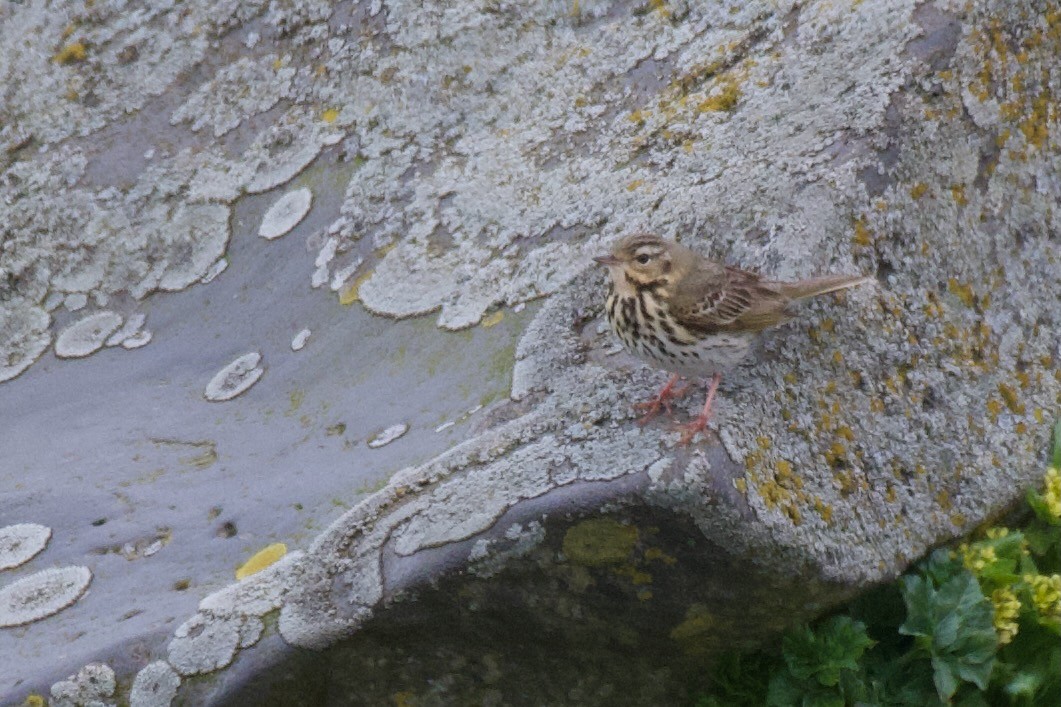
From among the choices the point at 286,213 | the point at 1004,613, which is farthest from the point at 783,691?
the point at 286,213

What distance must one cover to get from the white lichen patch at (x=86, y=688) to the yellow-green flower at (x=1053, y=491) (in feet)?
10.9

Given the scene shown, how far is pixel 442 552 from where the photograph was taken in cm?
374

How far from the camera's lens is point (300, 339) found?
16.9 feet

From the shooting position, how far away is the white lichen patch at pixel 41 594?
13.7 ft

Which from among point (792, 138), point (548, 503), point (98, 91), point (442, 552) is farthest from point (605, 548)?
point (98, 91)

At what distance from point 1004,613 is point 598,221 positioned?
2.09 metres

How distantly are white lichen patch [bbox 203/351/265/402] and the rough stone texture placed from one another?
462 mm

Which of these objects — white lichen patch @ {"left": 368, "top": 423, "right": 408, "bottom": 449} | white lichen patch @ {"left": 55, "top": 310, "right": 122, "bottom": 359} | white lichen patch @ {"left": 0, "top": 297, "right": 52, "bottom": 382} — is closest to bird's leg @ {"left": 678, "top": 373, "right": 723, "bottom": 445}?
white lichen patch @ {"left": 368, "top": 423, "right": 408, "bottom": 449}

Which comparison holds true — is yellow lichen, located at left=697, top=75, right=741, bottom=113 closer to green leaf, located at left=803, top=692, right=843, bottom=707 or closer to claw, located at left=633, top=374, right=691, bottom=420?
claw, located at left=633, top=374, right=691, bottom=420

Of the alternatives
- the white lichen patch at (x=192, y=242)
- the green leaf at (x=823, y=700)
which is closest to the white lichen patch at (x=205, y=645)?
the green leaf at (x=823, y=700)

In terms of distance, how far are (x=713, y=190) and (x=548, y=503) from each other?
151 centimetres

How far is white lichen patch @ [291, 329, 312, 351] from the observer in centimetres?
513

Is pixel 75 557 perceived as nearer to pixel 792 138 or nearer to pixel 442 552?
pixel 442 552

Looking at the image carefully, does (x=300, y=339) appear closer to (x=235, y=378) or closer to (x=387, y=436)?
(x=235, y=378)
